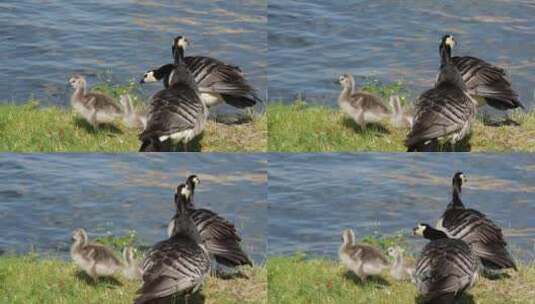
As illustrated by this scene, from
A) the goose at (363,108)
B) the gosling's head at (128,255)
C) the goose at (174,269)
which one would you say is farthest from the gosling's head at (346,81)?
the gosling's head at (128,255)

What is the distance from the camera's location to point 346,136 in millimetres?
20609

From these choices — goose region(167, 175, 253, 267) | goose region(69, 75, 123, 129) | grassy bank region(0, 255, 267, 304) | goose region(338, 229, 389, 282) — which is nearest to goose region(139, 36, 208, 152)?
goose region(167, 175, 253, 267)

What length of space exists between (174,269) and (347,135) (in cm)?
477

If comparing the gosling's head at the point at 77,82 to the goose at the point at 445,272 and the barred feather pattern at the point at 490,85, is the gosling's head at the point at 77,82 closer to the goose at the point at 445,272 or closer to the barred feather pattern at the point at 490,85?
the barred feather pattern at the point at 490,85

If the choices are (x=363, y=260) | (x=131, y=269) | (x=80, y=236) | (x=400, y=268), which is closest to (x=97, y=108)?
(x=80, y=236)

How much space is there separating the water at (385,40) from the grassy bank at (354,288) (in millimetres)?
3890

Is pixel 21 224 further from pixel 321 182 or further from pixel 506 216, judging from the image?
pixel 506 216

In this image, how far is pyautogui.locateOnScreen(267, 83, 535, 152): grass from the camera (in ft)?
67.4

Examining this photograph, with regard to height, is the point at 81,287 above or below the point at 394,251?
below

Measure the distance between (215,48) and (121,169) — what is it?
3418mm

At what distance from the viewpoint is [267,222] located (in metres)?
21.2

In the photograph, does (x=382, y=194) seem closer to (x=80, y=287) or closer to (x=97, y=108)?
(x=97, y=108)

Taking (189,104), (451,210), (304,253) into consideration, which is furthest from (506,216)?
(189,104)

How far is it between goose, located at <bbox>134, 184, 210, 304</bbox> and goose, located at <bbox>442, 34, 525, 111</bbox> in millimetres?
5690
